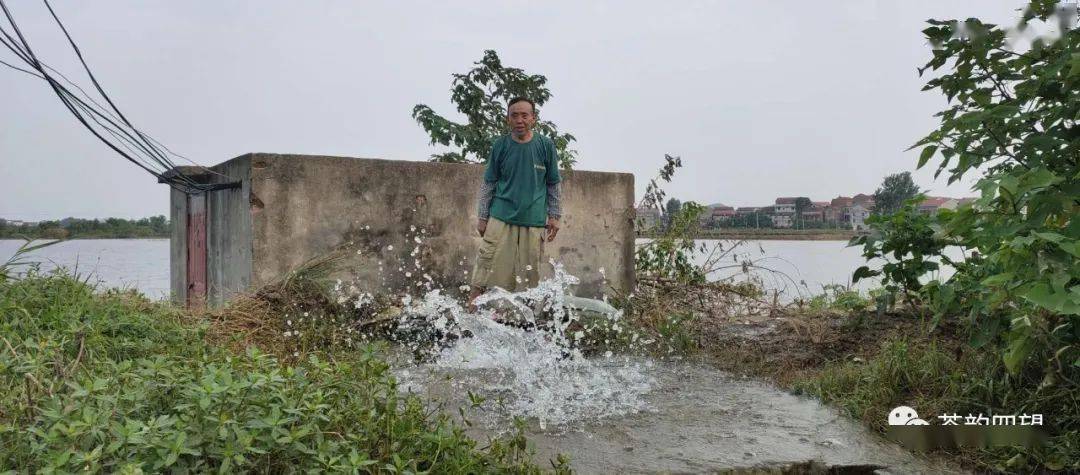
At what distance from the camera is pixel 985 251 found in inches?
132

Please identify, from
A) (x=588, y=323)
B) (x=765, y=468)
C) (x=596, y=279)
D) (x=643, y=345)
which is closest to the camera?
(x=765, y=468)

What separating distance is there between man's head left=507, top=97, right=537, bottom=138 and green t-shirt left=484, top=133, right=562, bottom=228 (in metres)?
0.08

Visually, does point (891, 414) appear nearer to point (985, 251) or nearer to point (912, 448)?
point (912, 448)

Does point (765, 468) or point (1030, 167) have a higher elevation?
point (1030, 167)

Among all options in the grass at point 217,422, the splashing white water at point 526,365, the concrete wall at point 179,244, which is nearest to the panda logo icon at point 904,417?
the splashing white water at point 526,365

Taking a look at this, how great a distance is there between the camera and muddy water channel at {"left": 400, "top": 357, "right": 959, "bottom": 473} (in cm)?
309

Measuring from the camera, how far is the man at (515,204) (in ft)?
18.0

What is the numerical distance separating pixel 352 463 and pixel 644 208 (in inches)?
271

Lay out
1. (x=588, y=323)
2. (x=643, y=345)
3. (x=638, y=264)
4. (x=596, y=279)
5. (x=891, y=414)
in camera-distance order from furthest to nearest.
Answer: (x=638, y=264), (x=596, y=279), (x=588, y=323), (x=643, y=345), (x=891, y=414)

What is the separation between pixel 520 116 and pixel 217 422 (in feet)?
11.6

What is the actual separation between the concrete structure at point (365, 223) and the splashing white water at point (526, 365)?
1.42ft

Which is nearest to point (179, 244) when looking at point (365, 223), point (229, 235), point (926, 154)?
point (229, 235)

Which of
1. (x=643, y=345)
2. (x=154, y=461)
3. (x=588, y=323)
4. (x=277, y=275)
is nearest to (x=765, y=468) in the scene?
(x=154, y=461)

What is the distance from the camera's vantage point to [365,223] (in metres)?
6.25
